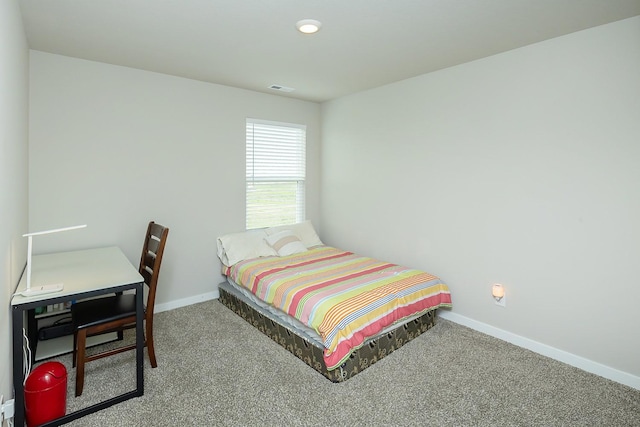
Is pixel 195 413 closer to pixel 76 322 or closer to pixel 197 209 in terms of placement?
→ pixel 76 322

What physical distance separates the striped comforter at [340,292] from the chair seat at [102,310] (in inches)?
43.0

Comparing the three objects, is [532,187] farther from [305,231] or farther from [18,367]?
[18,367]

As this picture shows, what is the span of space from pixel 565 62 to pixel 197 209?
3486mm

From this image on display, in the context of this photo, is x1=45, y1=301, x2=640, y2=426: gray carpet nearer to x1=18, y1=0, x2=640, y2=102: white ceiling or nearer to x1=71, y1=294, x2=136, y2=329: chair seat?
x1=71, y1=294, x2=136, y2=329: chair seat

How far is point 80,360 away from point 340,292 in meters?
1.76

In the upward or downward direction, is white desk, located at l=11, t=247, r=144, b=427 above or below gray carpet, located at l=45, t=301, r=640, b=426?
above

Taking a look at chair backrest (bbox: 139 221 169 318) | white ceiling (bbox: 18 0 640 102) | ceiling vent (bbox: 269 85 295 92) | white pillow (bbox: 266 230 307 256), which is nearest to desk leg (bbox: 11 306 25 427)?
chair backrest (bbox: 139 221 169 318)

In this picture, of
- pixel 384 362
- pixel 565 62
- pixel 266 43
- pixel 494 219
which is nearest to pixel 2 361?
pixel 384 362

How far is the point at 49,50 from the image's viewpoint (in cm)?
281

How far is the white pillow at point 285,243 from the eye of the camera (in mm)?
3986

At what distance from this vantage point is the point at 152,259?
8.61 feet

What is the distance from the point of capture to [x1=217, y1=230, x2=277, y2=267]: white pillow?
3.77 m

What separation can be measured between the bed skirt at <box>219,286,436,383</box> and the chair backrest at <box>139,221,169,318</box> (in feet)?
3.13

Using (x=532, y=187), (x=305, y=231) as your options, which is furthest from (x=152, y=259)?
(x=532, y=187)
